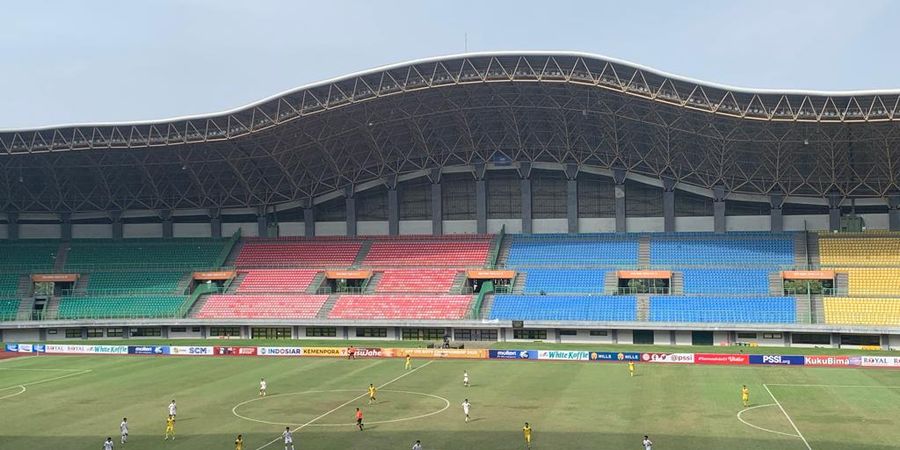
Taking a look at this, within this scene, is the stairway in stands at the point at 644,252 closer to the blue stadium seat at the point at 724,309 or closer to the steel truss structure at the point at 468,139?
the blue stadium seat at the point at 724,309

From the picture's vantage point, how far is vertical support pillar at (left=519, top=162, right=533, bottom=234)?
290ft

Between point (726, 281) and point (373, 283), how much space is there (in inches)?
1432

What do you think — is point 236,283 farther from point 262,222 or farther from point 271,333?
point 271,333

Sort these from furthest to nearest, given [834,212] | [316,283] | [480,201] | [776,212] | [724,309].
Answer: [480,201]
[316,283]
[776,212]
[834,212]
[724,309]

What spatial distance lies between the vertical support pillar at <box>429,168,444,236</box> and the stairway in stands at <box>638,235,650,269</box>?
2245cm

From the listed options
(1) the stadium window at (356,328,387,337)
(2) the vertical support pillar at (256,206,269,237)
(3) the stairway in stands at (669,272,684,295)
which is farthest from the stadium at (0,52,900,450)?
(2) the vertical support pillar at (256,206,269,237)

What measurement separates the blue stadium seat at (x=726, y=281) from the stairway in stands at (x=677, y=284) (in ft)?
1.04

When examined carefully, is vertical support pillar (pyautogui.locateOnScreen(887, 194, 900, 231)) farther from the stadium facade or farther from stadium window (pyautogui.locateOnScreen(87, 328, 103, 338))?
stadium window (pyautogui.locateOnScreen(87, 328, 103, 338))

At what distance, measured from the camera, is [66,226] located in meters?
99.1

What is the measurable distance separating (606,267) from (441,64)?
28455mm

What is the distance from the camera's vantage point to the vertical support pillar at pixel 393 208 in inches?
3625

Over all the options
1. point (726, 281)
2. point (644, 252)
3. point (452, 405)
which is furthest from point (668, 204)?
point (452, 405)

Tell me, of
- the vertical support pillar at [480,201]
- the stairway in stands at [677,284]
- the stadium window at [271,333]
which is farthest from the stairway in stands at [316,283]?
the stairway in stands at [677,284]

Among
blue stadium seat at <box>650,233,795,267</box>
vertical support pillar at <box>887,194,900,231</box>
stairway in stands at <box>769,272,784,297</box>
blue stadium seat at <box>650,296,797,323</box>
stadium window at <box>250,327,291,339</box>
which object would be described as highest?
vertical support pillar at <box>887,194,900,231</box>
